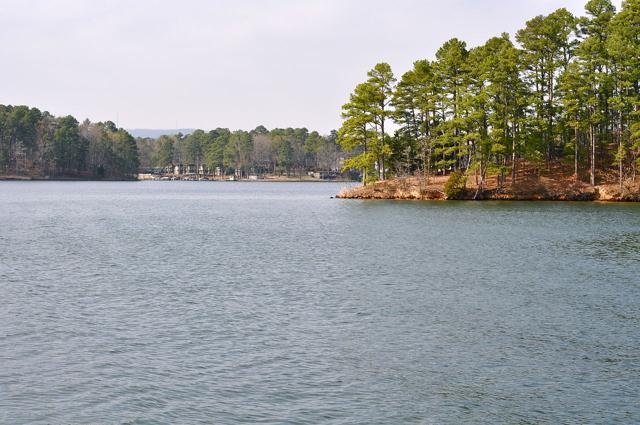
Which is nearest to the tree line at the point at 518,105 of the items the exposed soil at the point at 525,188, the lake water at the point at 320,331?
the exposed soil at the point at 525,188

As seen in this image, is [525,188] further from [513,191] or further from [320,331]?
[320,331]

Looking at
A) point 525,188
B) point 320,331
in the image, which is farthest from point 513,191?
point 320,331

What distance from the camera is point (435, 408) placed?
49.1 ft

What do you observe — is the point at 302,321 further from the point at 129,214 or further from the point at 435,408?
the point at 129,214

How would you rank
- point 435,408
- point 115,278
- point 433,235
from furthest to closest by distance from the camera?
point 433,235 < point 115,278 < point 435,408

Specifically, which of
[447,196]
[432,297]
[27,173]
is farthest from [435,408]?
[27,173]

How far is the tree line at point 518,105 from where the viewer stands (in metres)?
82.3

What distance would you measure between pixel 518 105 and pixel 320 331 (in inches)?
2728

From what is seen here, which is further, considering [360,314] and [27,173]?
[27,173]

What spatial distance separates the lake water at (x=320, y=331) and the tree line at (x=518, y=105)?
42145 mm

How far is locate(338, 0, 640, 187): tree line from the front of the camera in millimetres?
82312

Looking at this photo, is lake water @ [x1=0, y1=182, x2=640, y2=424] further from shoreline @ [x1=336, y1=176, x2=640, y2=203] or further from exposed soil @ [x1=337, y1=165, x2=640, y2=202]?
exposed soil @ [x1=337, y1=165, x2=640, y2=202]

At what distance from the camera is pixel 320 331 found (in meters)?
21.1

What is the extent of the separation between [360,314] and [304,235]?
26.2 meters
